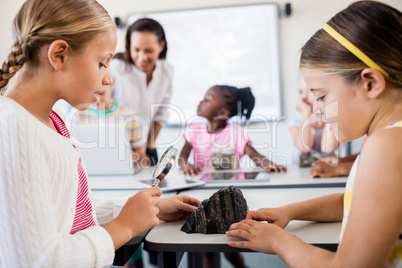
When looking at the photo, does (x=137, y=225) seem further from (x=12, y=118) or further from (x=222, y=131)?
(x=222, y=131)

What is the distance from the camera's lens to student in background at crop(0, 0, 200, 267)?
2.16ft

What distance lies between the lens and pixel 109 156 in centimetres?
189

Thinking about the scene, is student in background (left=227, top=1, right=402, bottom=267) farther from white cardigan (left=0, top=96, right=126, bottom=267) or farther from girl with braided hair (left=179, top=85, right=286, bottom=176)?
girl with braided hair (left=179, top=85, right=286, bottom=176)

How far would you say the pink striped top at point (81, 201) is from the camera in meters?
0.86

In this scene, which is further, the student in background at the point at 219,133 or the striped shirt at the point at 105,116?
the striped shirt at the point at 105,116

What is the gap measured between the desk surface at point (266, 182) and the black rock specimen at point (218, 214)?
558 millimetres

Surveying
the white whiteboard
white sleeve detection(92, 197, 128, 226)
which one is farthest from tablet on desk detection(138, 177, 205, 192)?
the white whiteboard

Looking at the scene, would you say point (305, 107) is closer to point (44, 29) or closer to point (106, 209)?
point (106, 209)

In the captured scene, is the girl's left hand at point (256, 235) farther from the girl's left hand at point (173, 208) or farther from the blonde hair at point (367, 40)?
the blonde hair at point (367, 40)

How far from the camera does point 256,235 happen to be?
86 centimetres

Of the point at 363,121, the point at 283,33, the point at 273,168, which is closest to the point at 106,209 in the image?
the point at 363,121

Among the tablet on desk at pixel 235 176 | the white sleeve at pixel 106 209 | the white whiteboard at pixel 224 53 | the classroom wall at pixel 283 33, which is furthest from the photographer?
the white whiteboard at pixel 224 53

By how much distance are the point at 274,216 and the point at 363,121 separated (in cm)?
35

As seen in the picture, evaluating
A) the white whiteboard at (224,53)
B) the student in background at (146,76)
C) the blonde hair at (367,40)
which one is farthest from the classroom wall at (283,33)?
the blonde hair at (367,40)
